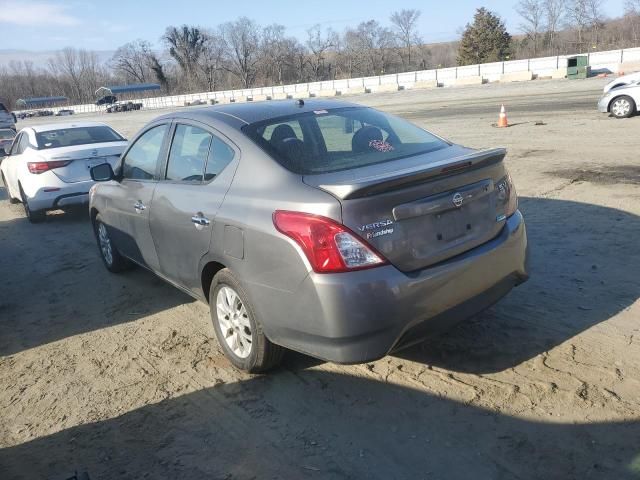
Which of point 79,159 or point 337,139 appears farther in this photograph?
point 79,159

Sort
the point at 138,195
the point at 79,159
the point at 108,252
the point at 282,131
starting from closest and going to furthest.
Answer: the point at 282,131 < the point at 138,195 < the point at 108,252 < the point at 79,159

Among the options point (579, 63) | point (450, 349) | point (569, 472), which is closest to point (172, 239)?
point (450, 349)

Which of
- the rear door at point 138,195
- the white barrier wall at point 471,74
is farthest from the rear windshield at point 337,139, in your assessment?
the white barrier wall at point 471,74

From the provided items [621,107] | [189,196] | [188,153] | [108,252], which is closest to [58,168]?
[108,252]

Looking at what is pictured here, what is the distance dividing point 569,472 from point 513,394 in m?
0.68

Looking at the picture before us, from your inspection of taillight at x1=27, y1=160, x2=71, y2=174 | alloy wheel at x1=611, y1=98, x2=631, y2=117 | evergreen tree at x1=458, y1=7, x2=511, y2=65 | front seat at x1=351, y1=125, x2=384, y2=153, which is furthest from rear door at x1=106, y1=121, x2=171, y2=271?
evergreen tree at x1=458, y1=7, x2=511, y2=65

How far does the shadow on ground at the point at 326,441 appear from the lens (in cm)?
279

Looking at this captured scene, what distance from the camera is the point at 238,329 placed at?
385 centimetres

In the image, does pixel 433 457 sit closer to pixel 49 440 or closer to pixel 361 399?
pixel 361 399

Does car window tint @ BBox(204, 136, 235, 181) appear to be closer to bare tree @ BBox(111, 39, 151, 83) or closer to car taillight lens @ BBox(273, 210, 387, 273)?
car taillight lens @ BBox(273, 210, 387, 273)

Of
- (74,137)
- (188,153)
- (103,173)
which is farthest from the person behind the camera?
(74,137)

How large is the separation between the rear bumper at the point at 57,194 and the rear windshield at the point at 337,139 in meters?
6.00

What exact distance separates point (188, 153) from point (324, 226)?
1.80 m

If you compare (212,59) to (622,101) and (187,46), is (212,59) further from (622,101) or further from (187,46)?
(622,101)
